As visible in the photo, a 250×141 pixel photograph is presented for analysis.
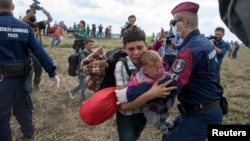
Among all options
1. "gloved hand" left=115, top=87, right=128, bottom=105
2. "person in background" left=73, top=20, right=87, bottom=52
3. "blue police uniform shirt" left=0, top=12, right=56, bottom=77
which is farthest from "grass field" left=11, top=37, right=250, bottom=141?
"person in background" left=73, top=20, right=87, bottom=52

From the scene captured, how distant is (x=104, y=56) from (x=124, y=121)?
72 centimetres

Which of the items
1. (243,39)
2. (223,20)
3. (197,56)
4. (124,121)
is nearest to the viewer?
(243,39)

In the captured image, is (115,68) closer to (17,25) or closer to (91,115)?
(91,115)

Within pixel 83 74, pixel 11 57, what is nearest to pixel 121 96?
pixel 11 57

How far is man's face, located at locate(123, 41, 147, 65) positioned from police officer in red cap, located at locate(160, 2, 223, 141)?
0.39 meters

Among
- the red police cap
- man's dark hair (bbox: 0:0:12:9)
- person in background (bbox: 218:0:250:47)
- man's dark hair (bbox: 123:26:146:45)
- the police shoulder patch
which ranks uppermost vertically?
man's dark hair (bbox: 0:0:12:9)

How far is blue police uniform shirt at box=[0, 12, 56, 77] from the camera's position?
401 cm

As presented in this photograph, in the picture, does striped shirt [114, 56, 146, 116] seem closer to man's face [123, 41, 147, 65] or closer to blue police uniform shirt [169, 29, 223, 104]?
man's face [123, 41, 147, 65]

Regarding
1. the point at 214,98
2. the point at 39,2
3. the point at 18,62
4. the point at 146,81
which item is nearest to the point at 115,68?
the point at 146,81

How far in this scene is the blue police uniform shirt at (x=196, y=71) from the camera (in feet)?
9.00

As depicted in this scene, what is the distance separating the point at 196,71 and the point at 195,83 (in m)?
0.13

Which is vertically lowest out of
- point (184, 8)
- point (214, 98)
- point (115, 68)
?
point (214, 98)

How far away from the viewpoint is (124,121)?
10.7 feet

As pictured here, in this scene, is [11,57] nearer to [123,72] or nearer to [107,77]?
[107,77]
